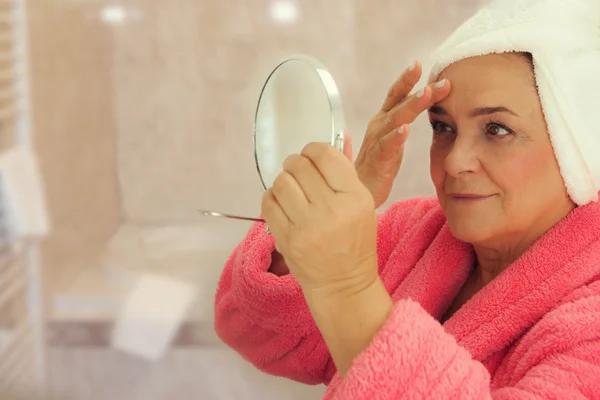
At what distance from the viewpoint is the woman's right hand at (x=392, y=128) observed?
738 millimetres

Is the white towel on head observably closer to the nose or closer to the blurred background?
the nose

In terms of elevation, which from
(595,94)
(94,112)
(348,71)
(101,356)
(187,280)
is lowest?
(101,356)

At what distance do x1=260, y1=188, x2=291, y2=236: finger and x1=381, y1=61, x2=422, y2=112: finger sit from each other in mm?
293

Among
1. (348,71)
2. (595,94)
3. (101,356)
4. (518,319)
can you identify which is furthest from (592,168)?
(101,356)

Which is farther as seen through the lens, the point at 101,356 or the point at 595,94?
the point at 101,356

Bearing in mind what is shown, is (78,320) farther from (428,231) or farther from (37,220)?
(428,231)

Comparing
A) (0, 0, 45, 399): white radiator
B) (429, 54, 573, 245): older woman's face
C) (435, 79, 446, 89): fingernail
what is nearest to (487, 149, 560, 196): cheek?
(429, 54, 573, 245): older woman's face

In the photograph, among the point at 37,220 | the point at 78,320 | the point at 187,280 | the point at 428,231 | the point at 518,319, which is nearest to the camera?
the point at 518,319

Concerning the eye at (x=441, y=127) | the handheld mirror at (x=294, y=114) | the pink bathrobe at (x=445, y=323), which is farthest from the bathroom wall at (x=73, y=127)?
the eye at (x=441, y=127)

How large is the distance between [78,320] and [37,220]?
0.90 ft

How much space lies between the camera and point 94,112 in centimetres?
165

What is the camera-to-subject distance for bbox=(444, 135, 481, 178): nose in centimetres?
73

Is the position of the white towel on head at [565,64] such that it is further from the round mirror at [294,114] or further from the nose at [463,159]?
the round mirror at [294,114]

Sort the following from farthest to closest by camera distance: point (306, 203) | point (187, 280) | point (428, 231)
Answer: point (187, 280) → point (428, 231) → point (306, 203)
